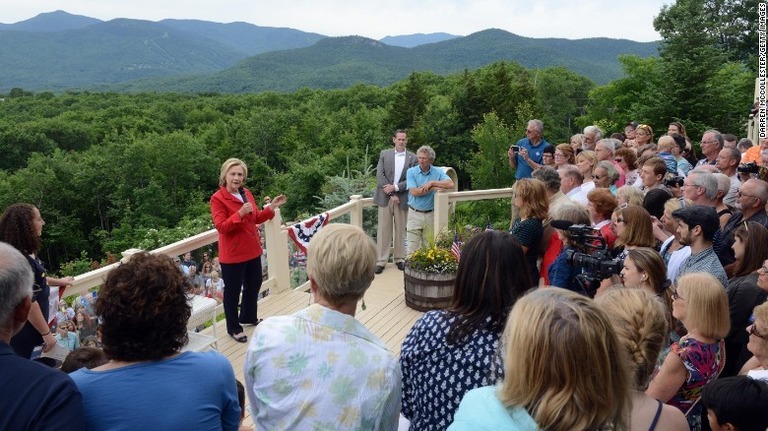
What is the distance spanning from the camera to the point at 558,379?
4.10ft

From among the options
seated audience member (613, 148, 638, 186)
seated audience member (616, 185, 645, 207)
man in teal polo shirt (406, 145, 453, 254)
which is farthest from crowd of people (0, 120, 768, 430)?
man in teal polo shirt (406, 145, 453, 254)

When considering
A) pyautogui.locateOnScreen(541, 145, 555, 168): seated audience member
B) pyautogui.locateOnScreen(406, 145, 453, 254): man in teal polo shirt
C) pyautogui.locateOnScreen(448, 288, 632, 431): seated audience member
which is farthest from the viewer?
pyautogui.locateOnScreen(541, 145, 555, 168): seated audience member

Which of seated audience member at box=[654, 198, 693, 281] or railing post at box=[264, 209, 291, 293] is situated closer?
seated audience member at box=[654, 198, 693, 281]

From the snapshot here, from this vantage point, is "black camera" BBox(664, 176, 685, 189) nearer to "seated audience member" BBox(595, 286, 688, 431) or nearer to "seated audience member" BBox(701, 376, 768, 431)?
"seated audience member" BBox(701, 376, 768, 431)

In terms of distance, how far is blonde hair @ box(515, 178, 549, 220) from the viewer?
369 centimetres

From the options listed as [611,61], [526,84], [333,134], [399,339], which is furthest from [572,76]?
[611,61]

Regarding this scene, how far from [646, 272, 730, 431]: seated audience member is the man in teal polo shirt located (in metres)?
3.73

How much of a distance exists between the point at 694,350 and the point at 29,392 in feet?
7.13

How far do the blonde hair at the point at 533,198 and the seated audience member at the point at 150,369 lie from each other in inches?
99.3

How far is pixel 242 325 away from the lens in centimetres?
498

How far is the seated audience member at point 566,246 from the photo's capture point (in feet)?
10.5

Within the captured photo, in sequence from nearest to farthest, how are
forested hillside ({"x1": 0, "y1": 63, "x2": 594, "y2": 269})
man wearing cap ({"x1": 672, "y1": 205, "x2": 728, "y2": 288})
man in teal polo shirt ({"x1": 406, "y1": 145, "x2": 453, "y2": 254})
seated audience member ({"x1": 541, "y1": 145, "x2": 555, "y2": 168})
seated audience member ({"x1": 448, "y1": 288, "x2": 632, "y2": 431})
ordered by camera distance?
1. seated audience member ({"x1": 448, "y1": 288, "x2": 632, "y2": 431})
2. man wearing cap ({"x1": 672, "y1": 205, "x2": 728, "y2": 288})
3. man in teal polo shirt ({"x1": 406, "y1": 145, "x2": 453, "y2": 254})
4. seated audience member ({"x1": 541, "y1": 145, "x2": 555, "y2": 168})
5. forested hillside ({"x1": 0, "y1": 63, "x2": 594, "y2": 269})

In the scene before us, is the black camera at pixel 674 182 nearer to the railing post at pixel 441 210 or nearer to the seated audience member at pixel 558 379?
the railing post at pixel 441 210

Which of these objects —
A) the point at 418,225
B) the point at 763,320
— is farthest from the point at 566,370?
the point at 418,225
